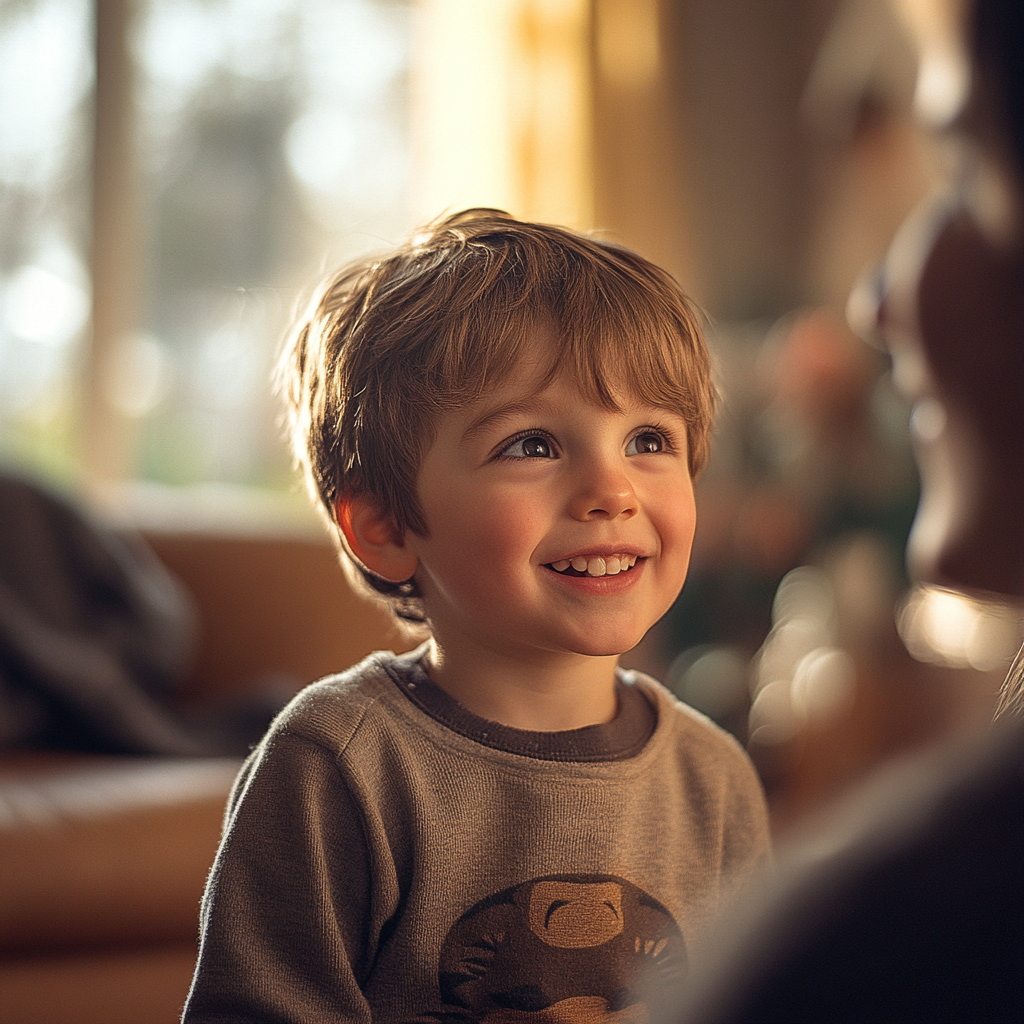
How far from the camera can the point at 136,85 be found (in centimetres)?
348

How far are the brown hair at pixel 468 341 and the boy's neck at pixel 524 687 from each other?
8cm

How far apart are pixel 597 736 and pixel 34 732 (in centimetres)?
141

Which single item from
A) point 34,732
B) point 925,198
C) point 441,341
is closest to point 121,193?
point 34,732

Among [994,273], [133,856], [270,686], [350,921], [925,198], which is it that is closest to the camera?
[994,273]

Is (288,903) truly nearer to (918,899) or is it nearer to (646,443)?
(646,443)

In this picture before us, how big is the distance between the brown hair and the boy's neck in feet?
0.28

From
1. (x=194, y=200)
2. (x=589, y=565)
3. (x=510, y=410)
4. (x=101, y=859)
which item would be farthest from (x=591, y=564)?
(x=194, y=200)

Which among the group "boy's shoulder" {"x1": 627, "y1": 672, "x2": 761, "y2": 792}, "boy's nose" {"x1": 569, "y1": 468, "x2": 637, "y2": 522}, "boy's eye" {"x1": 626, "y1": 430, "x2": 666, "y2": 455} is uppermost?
"boy's eye" {"x1": 626, "y1": 430, "x2": 666, "y2": 455}

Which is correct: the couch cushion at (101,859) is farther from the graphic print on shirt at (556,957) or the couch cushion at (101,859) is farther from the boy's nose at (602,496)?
the boy's nose at (602,496)

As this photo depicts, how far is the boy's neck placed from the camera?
0.74 meters

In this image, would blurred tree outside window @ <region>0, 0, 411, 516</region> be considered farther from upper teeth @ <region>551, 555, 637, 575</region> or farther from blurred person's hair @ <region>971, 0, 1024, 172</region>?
blurred person's hair @ <region>971, 0, 1024, 172</region>

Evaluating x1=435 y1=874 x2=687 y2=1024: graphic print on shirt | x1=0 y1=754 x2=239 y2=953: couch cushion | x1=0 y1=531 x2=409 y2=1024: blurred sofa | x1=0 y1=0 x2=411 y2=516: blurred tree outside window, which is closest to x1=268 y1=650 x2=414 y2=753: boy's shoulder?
x1=435 y1=874 x2=687 y2=1024: graphic print on shirt

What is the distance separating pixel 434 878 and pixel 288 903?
85mm

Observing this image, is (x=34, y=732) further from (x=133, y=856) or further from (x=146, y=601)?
(x=133, y=856)
